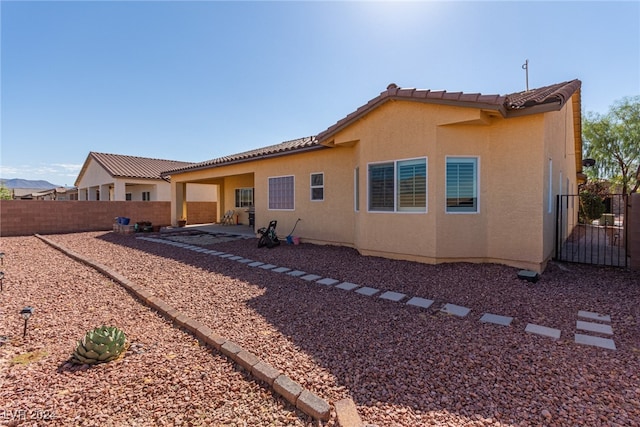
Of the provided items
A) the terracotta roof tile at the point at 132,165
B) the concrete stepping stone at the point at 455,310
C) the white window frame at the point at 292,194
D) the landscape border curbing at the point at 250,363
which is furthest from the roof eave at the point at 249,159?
the terracotta roof tile at the point at 132,165

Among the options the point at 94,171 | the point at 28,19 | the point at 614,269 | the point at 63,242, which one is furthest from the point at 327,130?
the point at 94,171

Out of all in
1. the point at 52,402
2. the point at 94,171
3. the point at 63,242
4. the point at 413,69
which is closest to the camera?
the point at 52,402

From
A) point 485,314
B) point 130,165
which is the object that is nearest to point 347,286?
point 485,314

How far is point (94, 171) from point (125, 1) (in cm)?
2644

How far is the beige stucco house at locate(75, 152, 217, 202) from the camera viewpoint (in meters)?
25.9

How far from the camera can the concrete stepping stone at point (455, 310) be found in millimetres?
4906

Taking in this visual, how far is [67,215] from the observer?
1742cm

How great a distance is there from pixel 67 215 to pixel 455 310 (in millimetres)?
21051

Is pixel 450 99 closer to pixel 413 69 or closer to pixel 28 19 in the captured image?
pixel 413 69

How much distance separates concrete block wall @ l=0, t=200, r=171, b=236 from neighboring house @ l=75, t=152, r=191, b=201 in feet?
18.4

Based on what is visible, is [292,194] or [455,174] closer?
[455,174]

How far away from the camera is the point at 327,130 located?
31.9ft

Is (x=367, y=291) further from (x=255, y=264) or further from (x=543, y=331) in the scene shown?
(x=255, y=264)

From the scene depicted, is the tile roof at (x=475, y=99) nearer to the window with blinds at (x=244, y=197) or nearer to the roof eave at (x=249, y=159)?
the roof eave at (x=249, y=159)
